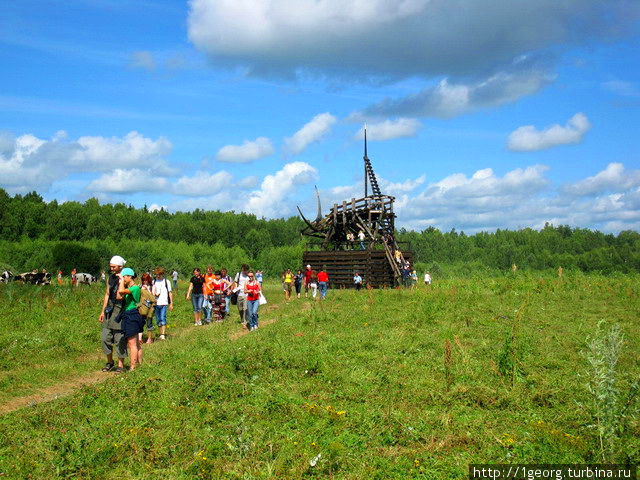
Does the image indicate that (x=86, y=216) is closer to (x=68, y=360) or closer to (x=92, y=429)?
(x=68, y=360)

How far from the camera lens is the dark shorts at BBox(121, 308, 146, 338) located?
10.9m

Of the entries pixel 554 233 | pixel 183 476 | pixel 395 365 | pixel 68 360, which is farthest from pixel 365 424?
pixel 554 233

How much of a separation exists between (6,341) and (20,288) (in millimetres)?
11860

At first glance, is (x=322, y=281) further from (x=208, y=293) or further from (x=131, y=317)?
(x=131, y=317)

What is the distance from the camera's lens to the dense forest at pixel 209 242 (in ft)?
218

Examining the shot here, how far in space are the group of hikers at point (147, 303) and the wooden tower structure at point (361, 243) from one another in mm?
16865

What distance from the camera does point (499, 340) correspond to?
1235 centimetres

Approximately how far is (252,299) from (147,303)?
4041 millimetres

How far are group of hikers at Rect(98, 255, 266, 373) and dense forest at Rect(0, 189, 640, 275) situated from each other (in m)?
36.4

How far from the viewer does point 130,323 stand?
35.7ft

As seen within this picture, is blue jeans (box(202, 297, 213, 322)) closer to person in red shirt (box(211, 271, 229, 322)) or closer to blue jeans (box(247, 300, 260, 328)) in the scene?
person in red shirt (box(211, 271, 229, 322))

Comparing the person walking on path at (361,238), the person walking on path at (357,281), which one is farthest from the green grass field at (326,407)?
the person walking on path at (361,238)

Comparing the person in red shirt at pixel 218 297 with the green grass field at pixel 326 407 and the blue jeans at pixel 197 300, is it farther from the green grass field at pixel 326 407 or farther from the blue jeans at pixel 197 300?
the green grass field at pixel 326 407

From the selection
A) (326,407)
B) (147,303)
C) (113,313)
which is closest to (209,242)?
(147,303)
